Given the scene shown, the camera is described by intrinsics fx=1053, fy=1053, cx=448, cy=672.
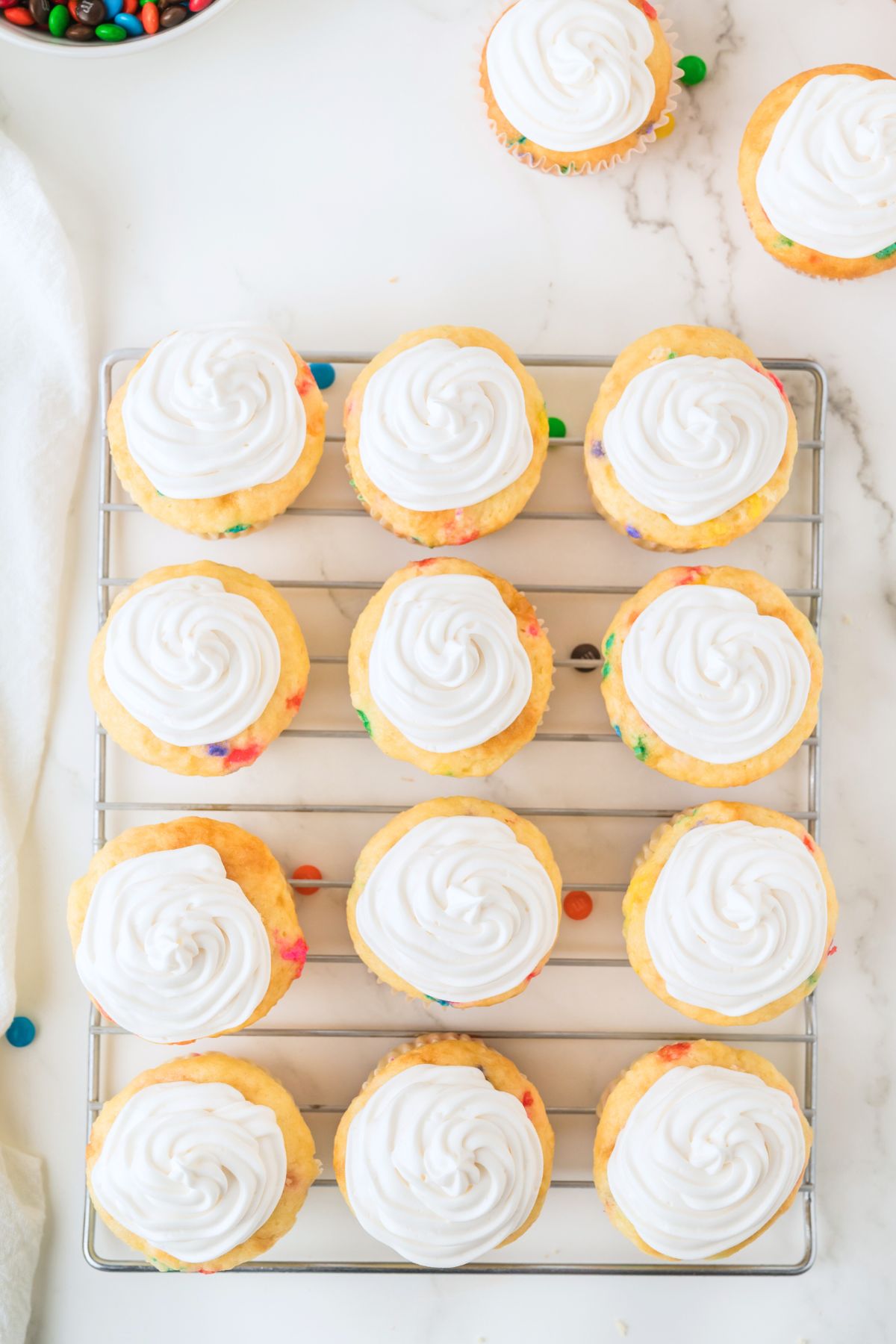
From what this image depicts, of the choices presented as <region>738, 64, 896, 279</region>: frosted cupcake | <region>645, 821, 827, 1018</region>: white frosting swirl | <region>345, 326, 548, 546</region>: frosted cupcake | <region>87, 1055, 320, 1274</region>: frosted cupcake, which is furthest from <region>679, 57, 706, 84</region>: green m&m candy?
<region>87, 1055, 320, 1274</region>: frosted cupcake

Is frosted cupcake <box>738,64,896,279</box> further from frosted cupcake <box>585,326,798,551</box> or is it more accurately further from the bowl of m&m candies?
the bowl of m&m candies

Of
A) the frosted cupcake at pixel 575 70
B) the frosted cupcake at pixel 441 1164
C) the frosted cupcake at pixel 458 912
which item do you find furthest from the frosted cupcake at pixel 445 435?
the frosted cupcake at pixel 441 1164

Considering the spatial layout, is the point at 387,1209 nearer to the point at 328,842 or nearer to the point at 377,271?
the point at 328,842

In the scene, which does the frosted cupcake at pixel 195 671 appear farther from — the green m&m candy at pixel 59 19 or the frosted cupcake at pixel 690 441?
the green m&m candy at pixel 59 19

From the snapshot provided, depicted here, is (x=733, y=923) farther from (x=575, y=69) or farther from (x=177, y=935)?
(x=575, y=69)

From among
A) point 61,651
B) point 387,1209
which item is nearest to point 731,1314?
point 387,1209

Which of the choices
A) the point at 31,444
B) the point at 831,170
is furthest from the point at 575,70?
the point at 31,444
